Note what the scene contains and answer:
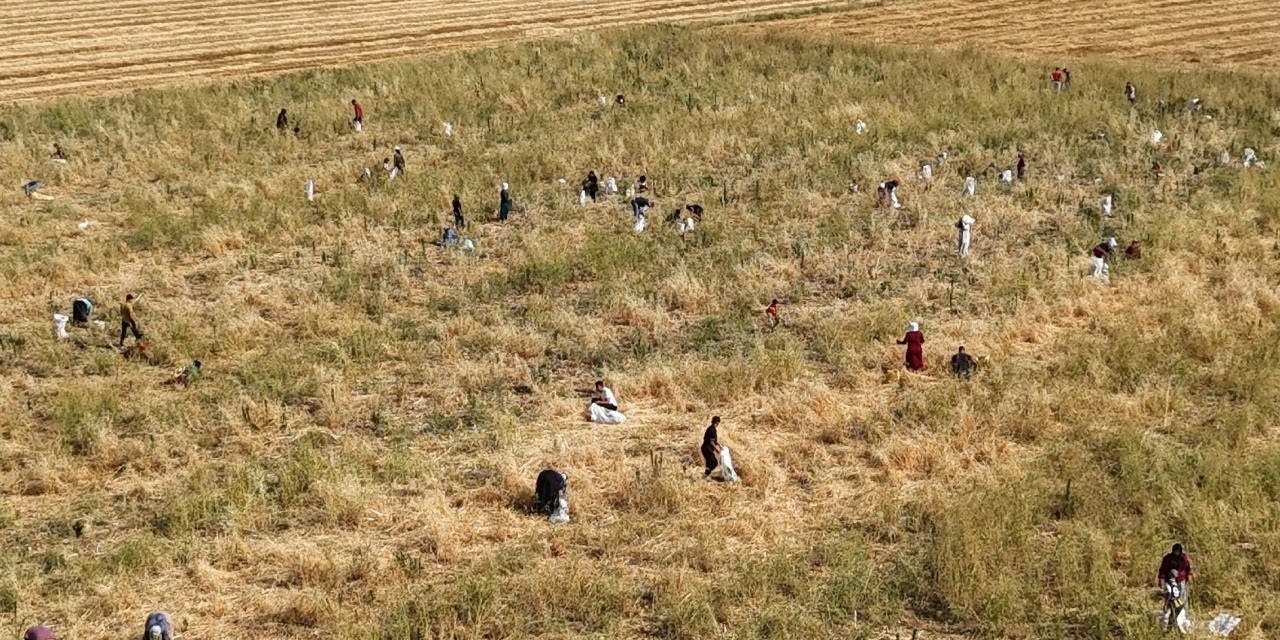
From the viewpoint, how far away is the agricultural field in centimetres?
1152

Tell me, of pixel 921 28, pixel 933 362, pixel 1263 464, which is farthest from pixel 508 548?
pixel 921 28

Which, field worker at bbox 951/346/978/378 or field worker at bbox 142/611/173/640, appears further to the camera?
field worker at bbox 951/346/978/378

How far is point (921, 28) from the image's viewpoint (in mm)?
41969

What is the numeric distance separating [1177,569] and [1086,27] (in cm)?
3442

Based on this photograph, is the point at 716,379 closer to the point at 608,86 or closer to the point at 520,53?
the point at 608,86

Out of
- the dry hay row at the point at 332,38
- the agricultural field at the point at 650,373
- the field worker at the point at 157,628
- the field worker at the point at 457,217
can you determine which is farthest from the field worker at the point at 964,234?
the dry hay row at the point at 332,38

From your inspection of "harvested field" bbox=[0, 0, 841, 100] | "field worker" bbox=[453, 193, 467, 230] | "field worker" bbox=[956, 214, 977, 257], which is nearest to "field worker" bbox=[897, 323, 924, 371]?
"field worker" bbox=[956, 214, 977, 257]

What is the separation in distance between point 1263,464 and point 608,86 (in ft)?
77.4

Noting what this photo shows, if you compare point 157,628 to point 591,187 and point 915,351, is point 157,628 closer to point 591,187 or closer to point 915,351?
point 915,351

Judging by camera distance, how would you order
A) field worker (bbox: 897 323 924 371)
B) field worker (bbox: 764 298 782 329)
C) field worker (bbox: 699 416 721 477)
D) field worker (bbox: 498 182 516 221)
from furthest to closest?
field worker (bbox: 498 182 516 221) → field worker (bbox: 764 298 782 329) → field worker (bbox: 897 323 924 371) → field worker (bbox: 699 416 721 477)

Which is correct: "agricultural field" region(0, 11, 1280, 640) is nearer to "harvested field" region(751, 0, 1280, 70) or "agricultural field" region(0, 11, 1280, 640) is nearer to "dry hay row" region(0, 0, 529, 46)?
"harvested field" region(751, 0, 1280, 70)

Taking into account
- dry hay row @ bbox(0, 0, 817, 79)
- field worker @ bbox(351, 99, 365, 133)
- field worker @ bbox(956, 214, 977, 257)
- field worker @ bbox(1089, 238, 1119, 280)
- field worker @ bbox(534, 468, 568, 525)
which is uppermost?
dry hay row @ bbox(0, 0, 817, 79)

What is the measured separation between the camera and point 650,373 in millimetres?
16547

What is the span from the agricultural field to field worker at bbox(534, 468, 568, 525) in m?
0.17
